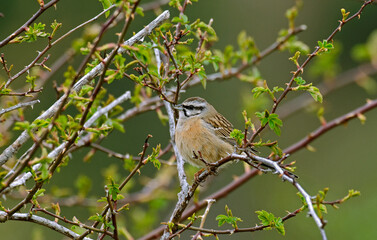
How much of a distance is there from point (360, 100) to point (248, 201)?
16.8 ft

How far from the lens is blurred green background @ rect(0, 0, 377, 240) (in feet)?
27.4

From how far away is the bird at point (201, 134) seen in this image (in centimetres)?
453

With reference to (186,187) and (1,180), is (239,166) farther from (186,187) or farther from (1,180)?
(1,180)

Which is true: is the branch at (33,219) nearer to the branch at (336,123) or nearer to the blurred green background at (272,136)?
the branch at (336,123)

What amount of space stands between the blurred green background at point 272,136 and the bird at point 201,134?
333 cm

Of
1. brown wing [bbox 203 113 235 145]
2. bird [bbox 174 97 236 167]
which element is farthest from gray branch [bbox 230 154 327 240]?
brown wing [bbox 203 113 235 145]

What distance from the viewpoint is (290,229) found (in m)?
9.20

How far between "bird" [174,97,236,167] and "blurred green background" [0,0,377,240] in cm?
333

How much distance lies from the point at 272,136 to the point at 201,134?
266 inches

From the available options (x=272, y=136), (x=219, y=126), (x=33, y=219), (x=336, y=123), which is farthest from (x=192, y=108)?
(x=272, y=136)

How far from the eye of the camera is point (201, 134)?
4.72 meters

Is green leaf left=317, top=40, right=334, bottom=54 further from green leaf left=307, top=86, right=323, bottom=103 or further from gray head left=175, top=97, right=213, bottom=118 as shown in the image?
gray head left=175, top=97, right=213, bottom=118

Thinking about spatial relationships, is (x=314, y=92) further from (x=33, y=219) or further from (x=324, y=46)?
(x=33, y=219)

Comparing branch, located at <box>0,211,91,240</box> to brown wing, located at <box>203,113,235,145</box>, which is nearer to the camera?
branch, located at <box>0,211,91,240</box>
